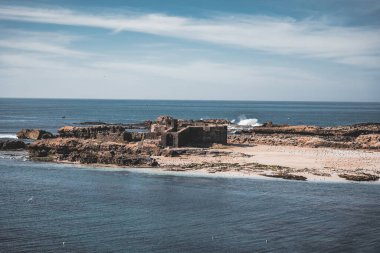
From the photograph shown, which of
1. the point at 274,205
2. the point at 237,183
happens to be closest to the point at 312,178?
the point at 237,183

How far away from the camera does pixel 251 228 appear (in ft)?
77.3

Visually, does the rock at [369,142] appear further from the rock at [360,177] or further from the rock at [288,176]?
the rock at [288,176]

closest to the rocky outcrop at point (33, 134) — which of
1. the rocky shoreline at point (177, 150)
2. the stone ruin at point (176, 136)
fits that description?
the rocky shoreline at point (177, 150)

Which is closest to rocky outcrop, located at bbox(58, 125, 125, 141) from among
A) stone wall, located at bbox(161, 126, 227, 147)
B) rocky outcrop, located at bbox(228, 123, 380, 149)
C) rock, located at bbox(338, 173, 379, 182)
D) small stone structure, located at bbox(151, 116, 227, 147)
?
small stone structure, located at bbox(151, 116, 227, 147)

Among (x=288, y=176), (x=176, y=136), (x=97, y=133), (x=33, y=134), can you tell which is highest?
(x=176, y=136)

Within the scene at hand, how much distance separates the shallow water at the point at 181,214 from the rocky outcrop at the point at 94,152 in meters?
5.29

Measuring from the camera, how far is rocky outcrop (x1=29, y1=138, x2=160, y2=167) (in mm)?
43156

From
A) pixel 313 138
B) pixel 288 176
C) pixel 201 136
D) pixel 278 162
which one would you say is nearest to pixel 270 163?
pixel 278 162

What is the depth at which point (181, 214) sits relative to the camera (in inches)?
1027

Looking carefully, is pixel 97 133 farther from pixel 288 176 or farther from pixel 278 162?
pixel 288 176

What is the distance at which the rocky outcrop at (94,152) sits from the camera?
43.2 meters

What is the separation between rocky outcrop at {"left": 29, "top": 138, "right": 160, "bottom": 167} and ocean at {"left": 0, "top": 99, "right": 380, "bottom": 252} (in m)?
5.08

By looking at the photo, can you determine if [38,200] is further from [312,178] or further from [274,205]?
[312,178]

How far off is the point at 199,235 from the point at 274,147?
113ft
